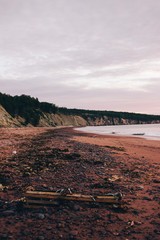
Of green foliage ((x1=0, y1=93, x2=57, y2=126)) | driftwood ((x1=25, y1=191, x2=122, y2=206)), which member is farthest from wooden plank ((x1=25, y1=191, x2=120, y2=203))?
green foliage ((x1=0, y1=93, x2=57, y2=126))

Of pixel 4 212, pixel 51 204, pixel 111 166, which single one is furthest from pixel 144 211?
pixel 111 166

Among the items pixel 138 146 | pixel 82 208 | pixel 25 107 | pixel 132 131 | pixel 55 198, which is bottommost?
pixel 132 131

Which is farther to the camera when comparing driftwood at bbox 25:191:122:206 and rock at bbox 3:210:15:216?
driftwood at bbox 25:191:122:206

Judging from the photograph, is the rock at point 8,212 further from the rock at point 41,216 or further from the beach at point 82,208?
the rock at point 41,216

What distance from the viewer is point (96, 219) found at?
26.3 feet

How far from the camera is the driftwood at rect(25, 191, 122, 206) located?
8.71 m

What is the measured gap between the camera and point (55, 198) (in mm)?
8891

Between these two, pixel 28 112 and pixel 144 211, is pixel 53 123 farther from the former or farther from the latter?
pixel 144 211

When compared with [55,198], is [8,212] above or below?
below

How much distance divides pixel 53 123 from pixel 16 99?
38.5 metres

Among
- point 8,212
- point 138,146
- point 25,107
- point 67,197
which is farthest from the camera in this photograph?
point 25,107

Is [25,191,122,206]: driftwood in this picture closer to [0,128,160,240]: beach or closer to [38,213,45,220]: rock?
[0,128,160,240]: beach

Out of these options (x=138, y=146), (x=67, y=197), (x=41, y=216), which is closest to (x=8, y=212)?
(x=41, y=216)

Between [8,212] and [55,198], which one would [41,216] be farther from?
[8,212]
